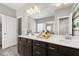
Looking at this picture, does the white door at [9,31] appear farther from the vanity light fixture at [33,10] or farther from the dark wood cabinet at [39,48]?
the dark wood cabinet at [39,48]

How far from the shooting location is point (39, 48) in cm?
163

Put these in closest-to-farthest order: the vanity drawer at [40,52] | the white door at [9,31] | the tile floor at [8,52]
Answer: the vanity drawer at [40,52]
the tile floor at [8,52]
the white door at [9,31]

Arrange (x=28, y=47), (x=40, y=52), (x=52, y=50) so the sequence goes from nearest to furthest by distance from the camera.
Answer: (x=52, y=50)
(x=40, y=52)
(x=28, y=47)

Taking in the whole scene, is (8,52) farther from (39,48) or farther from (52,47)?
(52,47)

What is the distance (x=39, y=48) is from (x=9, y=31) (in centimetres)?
239

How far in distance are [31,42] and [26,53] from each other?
0.46 metres

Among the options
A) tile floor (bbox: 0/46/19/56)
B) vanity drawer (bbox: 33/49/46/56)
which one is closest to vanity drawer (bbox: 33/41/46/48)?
vanity drawer (bbox: 33/49/46/56)

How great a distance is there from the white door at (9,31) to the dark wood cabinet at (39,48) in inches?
81.3

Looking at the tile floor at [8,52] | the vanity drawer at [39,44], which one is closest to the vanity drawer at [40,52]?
the vanity drawer at [39,44]

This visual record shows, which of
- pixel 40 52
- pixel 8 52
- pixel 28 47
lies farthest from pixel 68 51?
pixel 8 52

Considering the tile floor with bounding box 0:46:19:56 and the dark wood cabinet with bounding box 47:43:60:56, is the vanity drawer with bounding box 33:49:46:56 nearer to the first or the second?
the dark wood cabinet with bounding box 47:43:60:56

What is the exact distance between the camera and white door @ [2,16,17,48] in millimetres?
3091

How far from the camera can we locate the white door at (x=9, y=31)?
3.09 meters

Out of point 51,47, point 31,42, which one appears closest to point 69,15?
point 51,47
